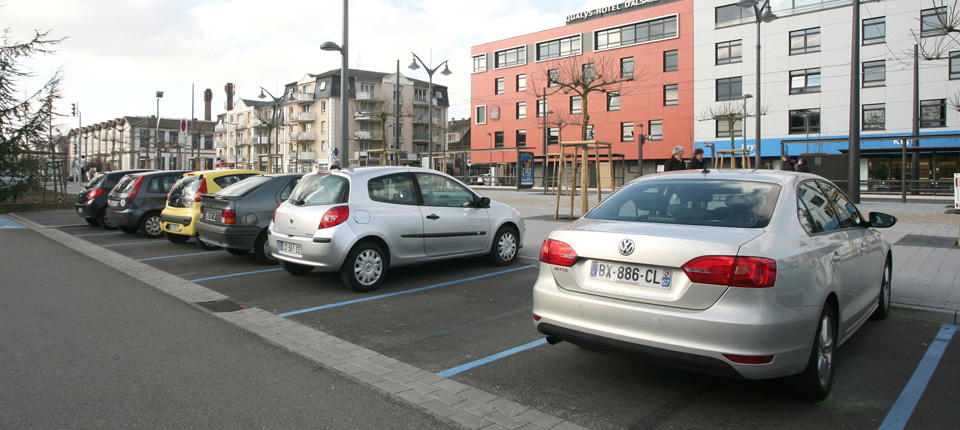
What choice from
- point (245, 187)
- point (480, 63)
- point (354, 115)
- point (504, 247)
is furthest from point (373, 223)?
point (354, 115)

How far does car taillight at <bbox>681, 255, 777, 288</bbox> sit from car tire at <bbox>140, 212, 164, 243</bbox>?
506 inches

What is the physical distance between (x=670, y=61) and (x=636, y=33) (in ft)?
12.8

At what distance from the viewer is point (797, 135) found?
4303 cm

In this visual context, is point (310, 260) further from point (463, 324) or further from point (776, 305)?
point (776, 305)

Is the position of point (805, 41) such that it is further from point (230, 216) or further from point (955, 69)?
point (230, 216)

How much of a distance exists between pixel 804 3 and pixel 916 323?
4406cm

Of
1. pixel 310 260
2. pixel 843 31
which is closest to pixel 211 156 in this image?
pixel 843 31

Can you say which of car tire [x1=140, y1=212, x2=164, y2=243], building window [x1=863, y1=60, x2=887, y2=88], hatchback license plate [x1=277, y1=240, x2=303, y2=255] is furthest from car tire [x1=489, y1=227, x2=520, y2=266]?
building window [x1=863, y1=60, x2=887, y2=88]

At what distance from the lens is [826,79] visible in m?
41.9

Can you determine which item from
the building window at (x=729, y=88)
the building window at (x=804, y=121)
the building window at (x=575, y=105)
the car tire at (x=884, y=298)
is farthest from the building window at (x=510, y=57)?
the car tire at (x=884, y=298)

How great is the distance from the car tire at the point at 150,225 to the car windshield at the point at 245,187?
489 cm

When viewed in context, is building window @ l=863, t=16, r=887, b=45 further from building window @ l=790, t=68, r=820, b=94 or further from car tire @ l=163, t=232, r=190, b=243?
car tire @ l=163, t=232, r=190, b=243

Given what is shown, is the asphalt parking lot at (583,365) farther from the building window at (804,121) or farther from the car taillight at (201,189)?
the building window at (804,121)

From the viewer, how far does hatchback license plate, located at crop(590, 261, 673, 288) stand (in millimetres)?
3723
